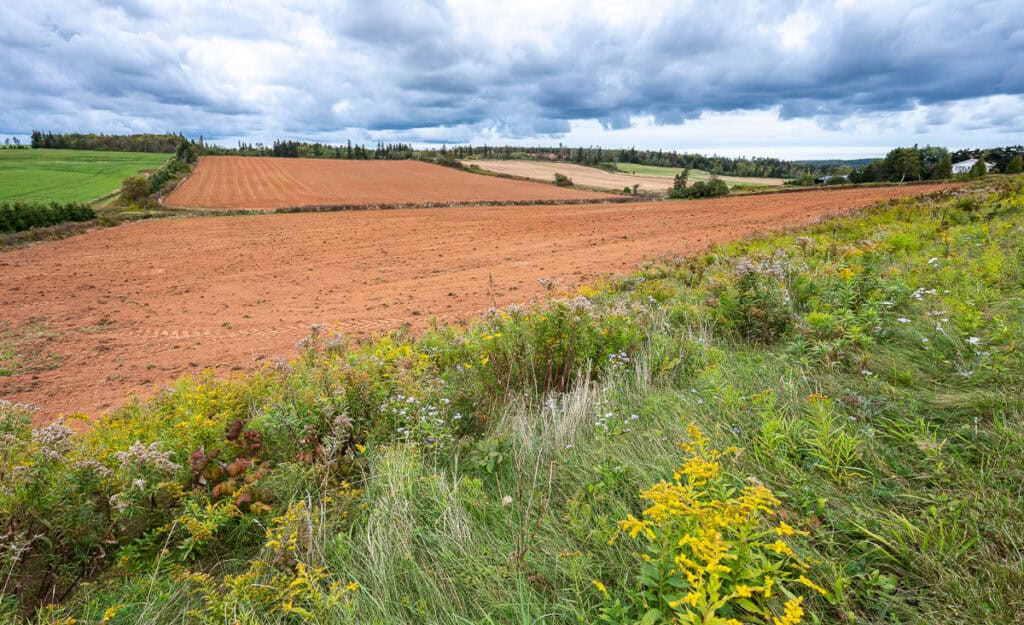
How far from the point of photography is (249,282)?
1543cm

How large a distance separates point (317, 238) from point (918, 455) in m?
25.3

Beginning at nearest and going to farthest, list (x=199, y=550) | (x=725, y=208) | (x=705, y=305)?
1. (x=199, y=550)
2. (x=705, y=305)
3. (x=725, y=208)

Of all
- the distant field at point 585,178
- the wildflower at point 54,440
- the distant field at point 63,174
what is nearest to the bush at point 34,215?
the distant field at point 63,174

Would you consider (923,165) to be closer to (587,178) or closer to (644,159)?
(587,178)

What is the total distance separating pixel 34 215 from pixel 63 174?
47080 mm

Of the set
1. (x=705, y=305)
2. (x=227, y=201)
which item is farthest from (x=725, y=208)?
(x=227, y=201)

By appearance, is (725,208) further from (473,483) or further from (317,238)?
(473,483)

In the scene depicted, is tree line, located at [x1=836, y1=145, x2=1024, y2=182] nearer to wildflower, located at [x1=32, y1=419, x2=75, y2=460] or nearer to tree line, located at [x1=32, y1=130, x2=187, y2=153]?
wildflower, located at [x1=32, y1=419, x2=75, y2=460]

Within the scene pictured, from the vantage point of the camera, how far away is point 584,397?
13.4 ft

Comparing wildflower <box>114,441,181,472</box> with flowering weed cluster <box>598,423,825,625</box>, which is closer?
flowering weed cluster <box>598,423,825,625</box>

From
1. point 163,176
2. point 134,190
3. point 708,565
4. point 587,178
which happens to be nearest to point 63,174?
point 163,176

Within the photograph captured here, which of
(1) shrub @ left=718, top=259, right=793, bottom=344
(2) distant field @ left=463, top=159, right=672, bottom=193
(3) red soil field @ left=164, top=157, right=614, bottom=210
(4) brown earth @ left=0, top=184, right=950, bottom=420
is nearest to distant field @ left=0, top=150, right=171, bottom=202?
(3) red soil field @ left=164, top=157, right=614, bottom=210

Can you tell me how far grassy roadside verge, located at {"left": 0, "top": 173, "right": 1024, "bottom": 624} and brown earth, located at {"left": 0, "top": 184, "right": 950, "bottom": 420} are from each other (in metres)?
2.95

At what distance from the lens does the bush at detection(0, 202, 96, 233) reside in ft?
75.1
